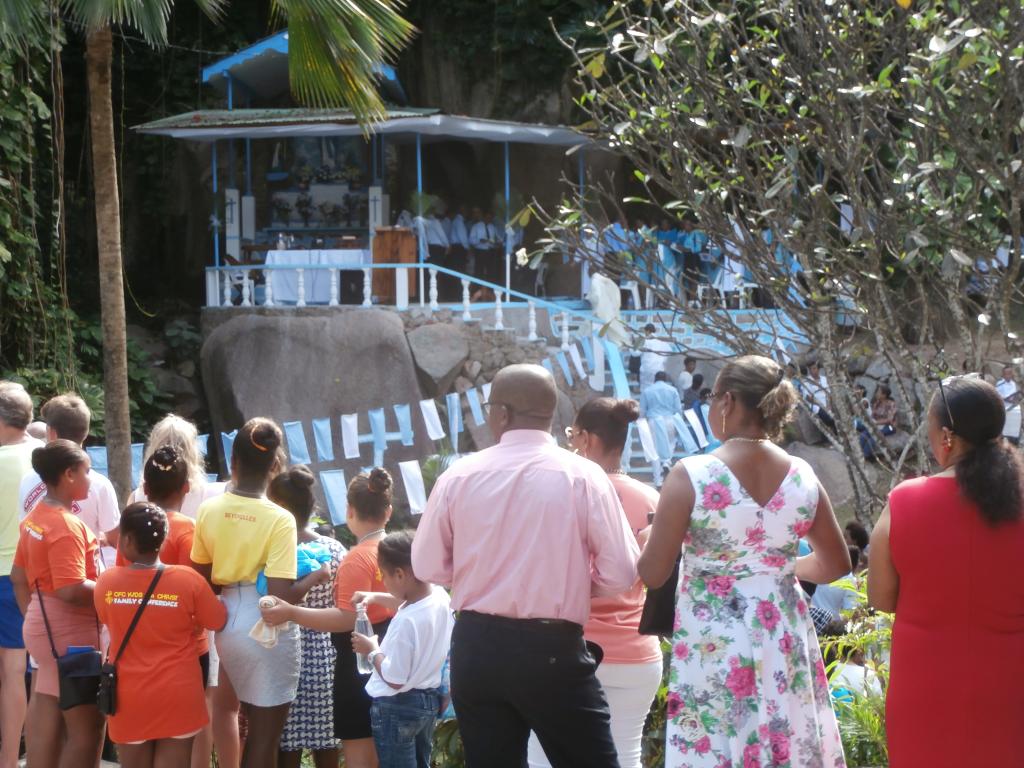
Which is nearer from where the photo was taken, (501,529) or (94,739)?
(501,529)

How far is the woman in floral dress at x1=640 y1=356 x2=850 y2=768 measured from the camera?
370 cm

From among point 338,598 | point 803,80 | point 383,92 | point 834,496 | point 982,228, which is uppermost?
point 383,92

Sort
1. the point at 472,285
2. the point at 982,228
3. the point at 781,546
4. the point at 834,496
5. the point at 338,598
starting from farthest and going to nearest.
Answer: the point at 472,285 < the point at 834,496 < the point at 982,228 < the point at 338,598 < the point at 781,546

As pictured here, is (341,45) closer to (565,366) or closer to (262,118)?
(565,366)

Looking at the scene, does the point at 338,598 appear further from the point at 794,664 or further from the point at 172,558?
the point at 794,664

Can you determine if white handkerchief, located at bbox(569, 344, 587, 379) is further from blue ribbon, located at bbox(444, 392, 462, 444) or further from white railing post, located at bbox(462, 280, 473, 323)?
blue ribbon, located at bbox(444, 392, 462, 444)

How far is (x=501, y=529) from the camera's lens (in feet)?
12.4

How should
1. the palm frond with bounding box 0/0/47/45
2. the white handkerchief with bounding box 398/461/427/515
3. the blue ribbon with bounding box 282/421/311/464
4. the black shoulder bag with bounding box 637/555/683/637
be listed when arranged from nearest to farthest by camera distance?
the black shoulder bag with bounding box 637/555/683/637 → the palm frond with bounding box 0/0/47/45 → the white handkerchief with bounding box 398/461/427/515 → the blue ribbon with bounding box 282/421/311/464

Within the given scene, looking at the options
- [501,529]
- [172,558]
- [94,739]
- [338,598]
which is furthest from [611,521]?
[94,739]

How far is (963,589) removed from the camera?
11.3 feet

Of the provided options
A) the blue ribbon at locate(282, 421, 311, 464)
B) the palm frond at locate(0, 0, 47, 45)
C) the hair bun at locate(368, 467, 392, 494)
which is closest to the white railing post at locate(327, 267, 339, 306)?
the blue ribbon at locate(282, 421, 311, 464)

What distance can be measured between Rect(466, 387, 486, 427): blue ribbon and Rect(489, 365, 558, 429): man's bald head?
1312cm

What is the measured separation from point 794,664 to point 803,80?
3.42 metres

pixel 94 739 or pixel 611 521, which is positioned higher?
pixel 611 521
